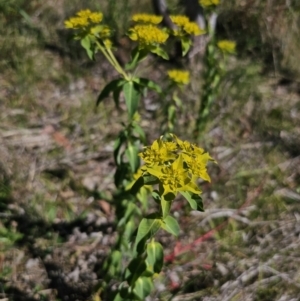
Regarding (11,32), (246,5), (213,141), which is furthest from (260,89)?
(11,32)

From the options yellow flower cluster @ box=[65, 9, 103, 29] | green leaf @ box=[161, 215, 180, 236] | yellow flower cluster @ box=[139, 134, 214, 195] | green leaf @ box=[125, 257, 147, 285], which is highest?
yellow flower cluster @ box=[65, 9, 103, 29]

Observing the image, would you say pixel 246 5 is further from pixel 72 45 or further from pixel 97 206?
pixel 97 206

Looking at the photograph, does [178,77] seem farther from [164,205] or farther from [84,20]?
[164,205]

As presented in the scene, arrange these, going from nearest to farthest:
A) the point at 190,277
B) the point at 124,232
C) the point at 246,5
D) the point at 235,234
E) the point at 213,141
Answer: the point at 124,232, the point at 190,277, the point at 235,234, the point at 213,141, the point at 246,5

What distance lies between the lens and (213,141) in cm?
304

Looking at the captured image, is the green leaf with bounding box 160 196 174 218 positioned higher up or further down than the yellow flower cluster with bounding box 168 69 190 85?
further down

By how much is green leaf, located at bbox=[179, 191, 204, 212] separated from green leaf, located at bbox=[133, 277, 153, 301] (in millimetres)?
535

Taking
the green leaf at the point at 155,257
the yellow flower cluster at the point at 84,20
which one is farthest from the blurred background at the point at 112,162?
the green leaf at the point at 155,257

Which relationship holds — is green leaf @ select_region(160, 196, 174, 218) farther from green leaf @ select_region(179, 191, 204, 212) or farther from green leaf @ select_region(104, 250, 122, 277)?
green leaf @ select_region(104, 250, 122, 277)

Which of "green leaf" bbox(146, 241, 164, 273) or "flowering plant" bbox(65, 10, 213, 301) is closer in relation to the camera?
"flowering plant" bbox(65, 10, 213, 301)

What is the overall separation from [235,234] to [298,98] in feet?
4.78

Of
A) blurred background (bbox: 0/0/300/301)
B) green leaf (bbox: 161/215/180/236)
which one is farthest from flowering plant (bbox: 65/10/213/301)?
blurred background (bbox: 0/0/300/301)

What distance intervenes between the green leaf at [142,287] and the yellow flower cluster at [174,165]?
57 centimetres

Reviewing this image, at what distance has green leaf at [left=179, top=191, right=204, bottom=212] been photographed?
1.25 metres
